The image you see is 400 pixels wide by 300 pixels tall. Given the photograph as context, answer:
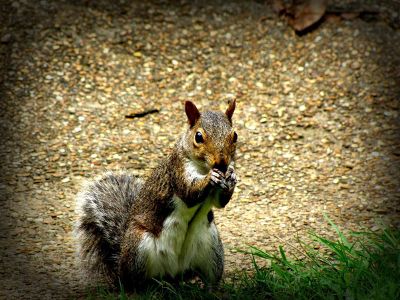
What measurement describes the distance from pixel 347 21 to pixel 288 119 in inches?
36.2

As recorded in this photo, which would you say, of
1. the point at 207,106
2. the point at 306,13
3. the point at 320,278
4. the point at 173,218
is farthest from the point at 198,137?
the point at 306,13

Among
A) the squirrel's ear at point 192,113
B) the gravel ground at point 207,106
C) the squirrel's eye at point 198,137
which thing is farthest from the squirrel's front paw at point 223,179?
the gravel ground at point 207,106

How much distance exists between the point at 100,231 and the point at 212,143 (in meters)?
0.79

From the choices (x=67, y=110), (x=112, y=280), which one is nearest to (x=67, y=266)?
(x=112, y=280)

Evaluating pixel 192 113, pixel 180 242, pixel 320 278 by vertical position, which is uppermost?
pixel 192 113

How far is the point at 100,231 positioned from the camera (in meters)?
3.43

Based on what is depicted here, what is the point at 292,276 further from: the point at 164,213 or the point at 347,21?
the point at 347,21

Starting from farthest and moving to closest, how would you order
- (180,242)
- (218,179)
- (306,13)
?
(306,13), (180,242), (218,179)

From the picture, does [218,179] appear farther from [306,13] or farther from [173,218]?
[306,13]

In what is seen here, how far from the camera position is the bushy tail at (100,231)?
340 cm

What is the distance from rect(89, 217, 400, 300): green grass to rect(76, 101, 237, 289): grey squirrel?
95mm

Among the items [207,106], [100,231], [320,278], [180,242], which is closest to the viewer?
[320,278]

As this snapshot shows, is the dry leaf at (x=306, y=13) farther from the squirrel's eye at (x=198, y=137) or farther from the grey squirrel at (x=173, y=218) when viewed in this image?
the squirrel's eye at (x=198, y=137)

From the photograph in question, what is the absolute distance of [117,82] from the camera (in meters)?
4.95
